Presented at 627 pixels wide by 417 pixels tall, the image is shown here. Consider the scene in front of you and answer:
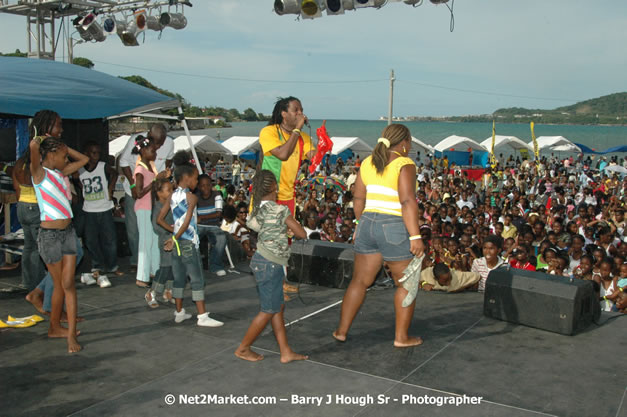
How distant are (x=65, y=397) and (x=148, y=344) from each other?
1.00 metres

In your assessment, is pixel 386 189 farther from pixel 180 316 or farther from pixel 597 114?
pixel 597 114

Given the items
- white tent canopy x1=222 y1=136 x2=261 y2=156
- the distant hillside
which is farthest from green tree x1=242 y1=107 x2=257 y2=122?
white tent canopy x1=222 y1=136 x2=261 y2=156

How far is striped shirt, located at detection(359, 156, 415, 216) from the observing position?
4086 mm

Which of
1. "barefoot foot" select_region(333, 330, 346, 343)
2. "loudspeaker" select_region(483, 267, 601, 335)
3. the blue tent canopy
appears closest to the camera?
"barefoot foot" select_region(333, 330, 346, 343)

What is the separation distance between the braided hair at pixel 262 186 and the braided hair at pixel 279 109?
123cm

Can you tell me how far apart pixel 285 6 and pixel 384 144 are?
869 centimetres

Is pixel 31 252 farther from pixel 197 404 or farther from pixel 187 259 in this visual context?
pixel 197 404

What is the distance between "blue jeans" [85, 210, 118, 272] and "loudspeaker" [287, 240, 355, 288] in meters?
2.10

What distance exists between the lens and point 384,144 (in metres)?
4.16

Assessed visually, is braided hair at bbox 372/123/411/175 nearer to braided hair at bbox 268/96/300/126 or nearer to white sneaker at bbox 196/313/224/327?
braided hair at bbox 268/96/300/126

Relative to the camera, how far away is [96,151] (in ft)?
20.4

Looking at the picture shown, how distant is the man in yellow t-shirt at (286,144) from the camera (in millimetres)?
5000

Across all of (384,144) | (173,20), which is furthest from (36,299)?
(173,20)

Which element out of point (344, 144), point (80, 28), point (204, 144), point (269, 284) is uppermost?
point (80, 28)
